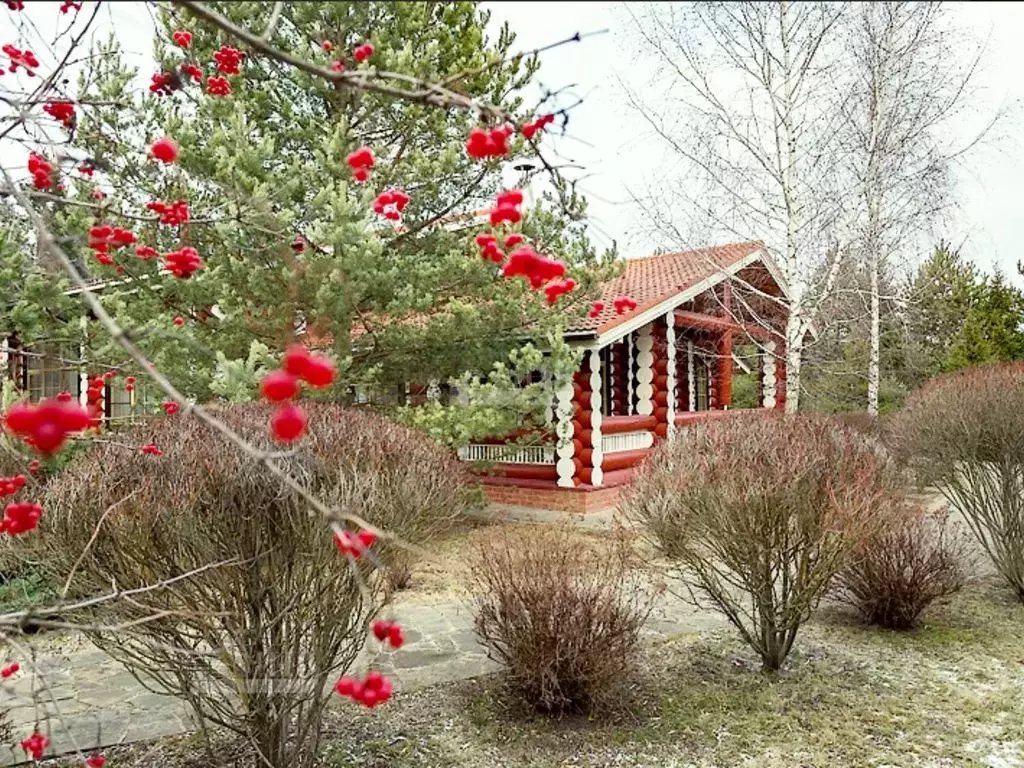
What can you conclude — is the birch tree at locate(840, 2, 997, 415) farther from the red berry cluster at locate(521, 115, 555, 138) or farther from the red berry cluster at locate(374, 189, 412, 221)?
the red berry cluster at locate(521, 115, 555, 138)

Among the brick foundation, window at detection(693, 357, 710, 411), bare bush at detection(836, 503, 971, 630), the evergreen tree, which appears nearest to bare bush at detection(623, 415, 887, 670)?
bare bush at detection(836, 503, 971, 630)

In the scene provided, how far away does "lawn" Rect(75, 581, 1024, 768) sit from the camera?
13.6 ft

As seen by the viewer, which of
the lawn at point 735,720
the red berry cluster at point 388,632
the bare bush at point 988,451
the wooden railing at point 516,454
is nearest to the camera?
the red berry cluster at point 388,632

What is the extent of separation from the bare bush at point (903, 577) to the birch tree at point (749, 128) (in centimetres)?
515

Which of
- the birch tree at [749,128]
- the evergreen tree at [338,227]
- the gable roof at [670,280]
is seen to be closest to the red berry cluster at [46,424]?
the evergreen tree at [338,227]

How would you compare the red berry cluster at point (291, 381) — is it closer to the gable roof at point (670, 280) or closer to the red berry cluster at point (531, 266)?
the red berry cluster at point (531, 266)

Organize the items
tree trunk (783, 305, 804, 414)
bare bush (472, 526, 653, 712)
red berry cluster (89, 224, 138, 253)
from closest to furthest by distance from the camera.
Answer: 1. red berry cluster (89, 224, 138, 253)
2. bare bush (472, 526, 653, 712)
3. tree trunk (783, 305, 804, 414)

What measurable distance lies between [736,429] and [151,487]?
157 inches

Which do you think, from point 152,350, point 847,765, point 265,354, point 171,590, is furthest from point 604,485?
point 171,590

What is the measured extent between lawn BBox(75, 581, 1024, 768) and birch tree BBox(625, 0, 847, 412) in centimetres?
634

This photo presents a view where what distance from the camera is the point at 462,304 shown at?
350 inches

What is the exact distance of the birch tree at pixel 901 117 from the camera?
37.7 ft

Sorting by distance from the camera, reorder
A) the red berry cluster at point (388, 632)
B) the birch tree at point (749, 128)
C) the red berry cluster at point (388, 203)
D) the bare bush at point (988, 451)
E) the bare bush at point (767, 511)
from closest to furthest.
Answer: the red berry cluster at point (388, 632) → the red berry cluster at point (388, 203) → the bare bush at point (767, 511) → the bare bush at point (988, 451) → the birch tree at point (749, 128)

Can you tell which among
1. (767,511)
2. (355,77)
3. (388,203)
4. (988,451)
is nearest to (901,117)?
(988,451)
